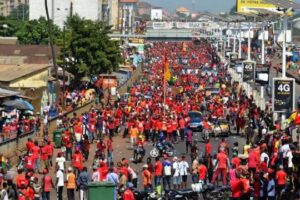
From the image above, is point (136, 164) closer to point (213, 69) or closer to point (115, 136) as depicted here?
point (115, 136)

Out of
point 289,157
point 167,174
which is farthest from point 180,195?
point 167,174

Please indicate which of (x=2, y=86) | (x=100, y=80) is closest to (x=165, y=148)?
(x=2, y=86)

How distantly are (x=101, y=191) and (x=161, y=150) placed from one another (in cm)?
1364

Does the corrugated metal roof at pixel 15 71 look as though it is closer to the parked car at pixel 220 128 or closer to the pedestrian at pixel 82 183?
the parked car at pixel 220 128

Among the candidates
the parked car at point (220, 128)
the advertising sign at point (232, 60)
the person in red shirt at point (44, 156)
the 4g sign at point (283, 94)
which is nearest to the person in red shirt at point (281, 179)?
the person in red shirt at point (44, 156)

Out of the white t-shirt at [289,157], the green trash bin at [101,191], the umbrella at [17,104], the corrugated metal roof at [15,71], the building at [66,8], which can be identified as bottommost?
the umbrella at [17,104]

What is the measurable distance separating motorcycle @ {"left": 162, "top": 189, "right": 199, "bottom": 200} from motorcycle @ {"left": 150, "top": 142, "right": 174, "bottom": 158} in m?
10.8

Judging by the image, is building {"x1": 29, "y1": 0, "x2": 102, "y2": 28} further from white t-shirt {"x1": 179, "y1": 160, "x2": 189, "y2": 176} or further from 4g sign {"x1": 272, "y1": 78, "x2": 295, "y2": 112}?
white t-shirt {"x1": 179, "y1": 160, "x2": 189, "y2": 176}

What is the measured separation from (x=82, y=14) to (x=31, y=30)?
3739 centimetres

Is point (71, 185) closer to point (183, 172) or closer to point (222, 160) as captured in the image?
point (183, 172)

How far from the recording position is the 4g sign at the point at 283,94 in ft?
104

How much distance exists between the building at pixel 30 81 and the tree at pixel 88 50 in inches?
574

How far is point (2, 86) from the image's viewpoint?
4566 cm

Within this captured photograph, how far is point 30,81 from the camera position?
49.0m
